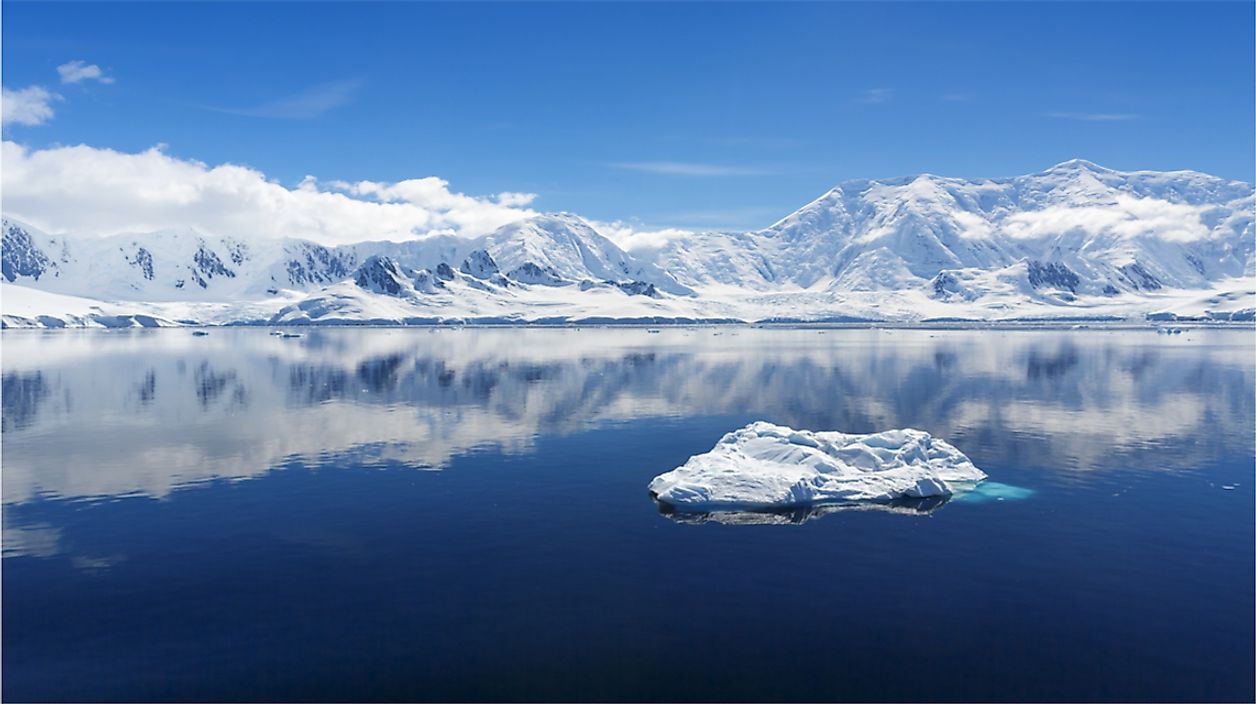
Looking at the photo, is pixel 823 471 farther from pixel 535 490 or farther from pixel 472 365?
pixel 472 365

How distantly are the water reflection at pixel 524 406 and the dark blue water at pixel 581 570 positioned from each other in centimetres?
67

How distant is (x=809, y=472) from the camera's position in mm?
42156

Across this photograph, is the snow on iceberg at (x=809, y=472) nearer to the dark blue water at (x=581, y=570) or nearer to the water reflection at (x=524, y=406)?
the dark blue water at (x=581, y=570)

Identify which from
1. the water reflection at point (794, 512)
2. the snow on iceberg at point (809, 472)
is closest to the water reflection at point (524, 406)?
the snow on iceberg at point (809, 472)

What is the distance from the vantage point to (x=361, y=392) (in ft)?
294

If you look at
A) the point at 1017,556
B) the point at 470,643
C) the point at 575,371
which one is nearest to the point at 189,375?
the point at 575,371

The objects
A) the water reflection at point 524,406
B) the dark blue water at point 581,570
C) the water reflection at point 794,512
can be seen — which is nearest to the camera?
the dark blue water at point 581,570

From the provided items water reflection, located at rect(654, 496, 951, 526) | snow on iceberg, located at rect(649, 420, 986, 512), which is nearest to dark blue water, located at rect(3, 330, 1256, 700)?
water reflection, located at rect(654, 496, 951, 526)

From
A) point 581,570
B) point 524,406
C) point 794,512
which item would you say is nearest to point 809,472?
point 794,512

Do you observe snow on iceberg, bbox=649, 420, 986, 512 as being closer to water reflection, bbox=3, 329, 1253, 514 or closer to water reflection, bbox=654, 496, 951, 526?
water reflection, bbox=654, 496, 951, 526

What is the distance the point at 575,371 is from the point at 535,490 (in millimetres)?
73108

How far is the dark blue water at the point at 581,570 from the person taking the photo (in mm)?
22625

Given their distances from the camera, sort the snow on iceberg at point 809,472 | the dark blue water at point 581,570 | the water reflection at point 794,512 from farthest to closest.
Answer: the snow on iceberg at point 809,472 < the water reflection at point 794,512 < the dark blue water at point 581,570

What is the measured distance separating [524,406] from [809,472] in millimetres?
40873
